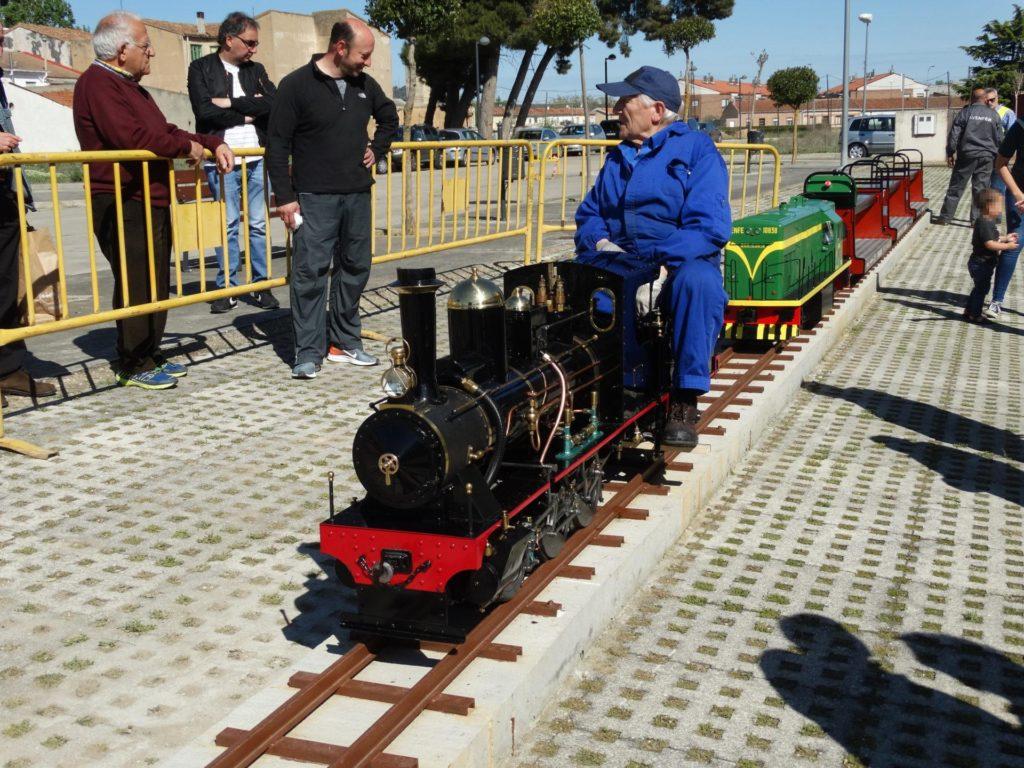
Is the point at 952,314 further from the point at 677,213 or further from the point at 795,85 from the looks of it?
the point at 795,85

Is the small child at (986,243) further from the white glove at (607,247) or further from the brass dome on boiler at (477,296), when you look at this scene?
the brass dome on boiler at (477,296)

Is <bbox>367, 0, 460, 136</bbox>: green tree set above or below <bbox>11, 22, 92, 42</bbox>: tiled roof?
below

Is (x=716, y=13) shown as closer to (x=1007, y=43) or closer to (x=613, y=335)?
(x=1007, y=43)

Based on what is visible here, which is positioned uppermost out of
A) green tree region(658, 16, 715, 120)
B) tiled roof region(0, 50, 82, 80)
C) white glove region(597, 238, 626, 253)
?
green tree region(658, 16, 715, 120)

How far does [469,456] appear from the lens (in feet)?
12.6

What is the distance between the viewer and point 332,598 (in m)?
4.58

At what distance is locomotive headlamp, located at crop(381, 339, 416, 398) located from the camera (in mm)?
3760

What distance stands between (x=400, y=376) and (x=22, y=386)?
171 inches

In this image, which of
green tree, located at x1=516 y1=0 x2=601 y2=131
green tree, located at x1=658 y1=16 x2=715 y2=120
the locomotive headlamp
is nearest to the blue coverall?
the locomotive headlamp

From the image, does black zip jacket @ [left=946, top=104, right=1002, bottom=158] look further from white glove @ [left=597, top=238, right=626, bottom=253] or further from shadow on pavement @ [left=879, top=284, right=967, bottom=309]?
white glove @ [left=597, top=238, right=626, bottom=253]

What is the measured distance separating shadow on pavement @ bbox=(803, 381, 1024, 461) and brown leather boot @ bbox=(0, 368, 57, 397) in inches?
224

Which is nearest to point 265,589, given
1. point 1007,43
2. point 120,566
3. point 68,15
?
point 120,566

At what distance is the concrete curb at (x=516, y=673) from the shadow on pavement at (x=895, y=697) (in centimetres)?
70

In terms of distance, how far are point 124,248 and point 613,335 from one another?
3554 mm
